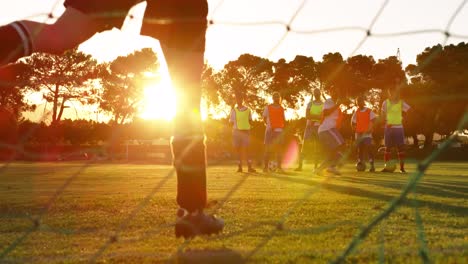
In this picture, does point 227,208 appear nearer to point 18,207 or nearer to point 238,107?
point 18,207

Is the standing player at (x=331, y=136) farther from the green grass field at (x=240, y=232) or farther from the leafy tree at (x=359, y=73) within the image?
the green grass field at (x=240, y=232)

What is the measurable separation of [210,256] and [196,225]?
0.89 ft

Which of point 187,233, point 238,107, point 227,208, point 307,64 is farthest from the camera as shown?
point 238,107

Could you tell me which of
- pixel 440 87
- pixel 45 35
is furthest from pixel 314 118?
pixel 45 35

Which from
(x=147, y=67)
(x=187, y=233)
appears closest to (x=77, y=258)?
(x=187, y=233)

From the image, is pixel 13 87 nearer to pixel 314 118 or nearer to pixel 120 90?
pixel 314 118

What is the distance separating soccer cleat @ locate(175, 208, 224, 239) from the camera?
2574 millimetres

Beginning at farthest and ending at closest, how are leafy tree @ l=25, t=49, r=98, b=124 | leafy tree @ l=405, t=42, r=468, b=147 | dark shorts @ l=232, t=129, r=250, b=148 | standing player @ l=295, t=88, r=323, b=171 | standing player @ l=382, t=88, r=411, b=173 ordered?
dark shorts @ l=232, t=129, r=250, b=148
standing player @ l=295, t=88, r=323, b=171
standing player @ l=382, t=88, r=411, b=173
leafy tree @ l=405, t=42, r=468, b=147
leafy tree @ l=25, t=49, r=98, b=124

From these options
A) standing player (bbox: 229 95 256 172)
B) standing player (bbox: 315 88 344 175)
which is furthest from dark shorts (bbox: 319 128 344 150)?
standing player (bbox: 229 95 256 172)

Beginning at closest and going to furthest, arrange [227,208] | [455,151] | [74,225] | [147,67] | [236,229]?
[236,229] → [74,225] → [227,208] → [455,151] → [147,67]

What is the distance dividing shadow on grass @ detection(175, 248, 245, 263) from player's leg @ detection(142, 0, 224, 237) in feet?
0.58

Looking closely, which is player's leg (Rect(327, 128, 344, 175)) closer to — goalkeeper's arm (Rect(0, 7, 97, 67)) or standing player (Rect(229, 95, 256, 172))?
standing player (Rect(229, 95, 256, 172))

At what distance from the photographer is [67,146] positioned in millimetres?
35688

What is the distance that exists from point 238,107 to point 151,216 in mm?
9409
